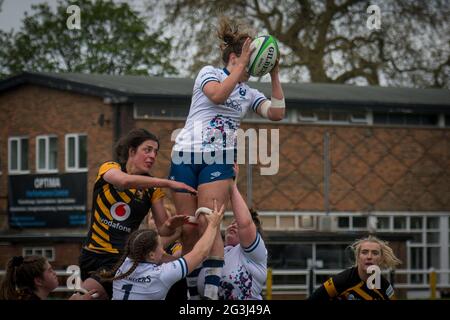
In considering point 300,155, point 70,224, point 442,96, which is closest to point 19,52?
point 70,224

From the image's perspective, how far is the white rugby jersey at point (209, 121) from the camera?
955 cm

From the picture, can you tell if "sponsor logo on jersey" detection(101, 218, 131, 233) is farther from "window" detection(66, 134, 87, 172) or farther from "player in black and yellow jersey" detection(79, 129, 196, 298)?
"window" detection(66, 134, 87, 172)

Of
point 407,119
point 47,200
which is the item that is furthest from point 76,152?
point 407,119

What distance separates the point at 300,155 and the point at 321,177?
1214 millimetres

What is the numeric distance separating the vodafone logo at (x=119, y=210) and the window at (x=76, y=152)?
92.3 feet

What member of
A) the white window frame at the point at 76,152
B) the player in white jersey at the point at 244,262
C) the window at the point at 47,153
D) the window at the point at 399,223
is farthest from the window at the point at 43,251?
the player in white jersey at the point at 244,262

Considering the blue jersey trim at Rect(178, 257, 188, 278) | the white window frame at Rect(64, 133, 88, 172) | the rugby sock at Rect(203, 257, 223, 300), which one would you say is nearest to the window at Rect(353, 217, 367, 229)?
the white window frame at Rect(64, 133, 88, 172)

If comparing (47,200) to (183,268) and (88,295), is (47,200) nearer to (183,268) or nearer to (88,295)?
(88,295)

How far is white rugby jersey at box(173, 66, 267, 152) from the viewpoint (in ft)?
31.3

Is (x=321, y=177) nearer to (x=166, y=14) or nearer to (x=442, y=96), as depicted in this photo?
(x=442, y=96)

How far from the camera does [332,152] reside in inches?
1526

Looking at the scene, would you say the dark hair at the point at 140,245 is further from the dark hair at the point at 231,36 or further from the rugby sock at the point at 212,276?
the dark hair at the point at 231,36

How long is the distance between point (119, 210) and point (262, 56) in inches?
65.2
